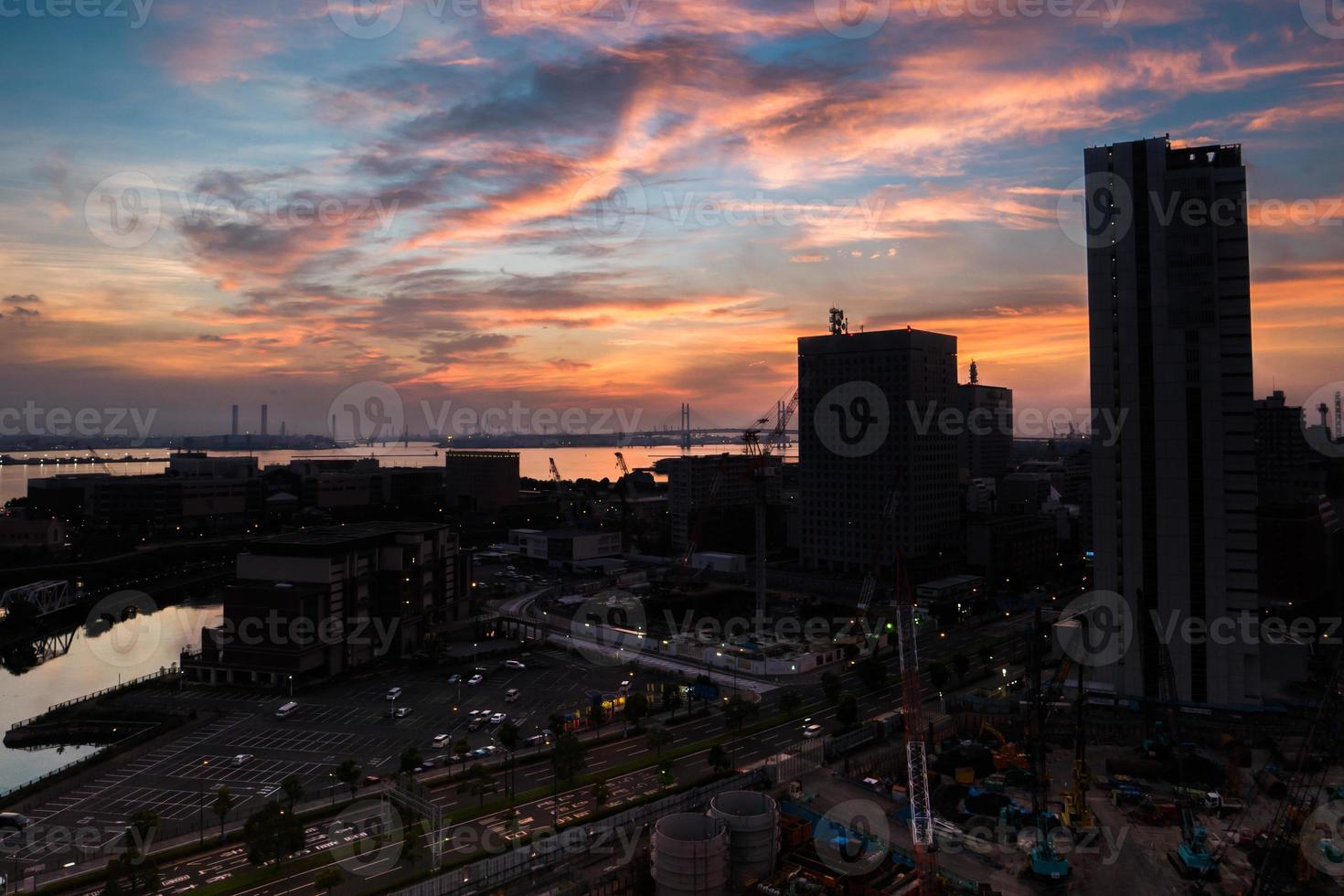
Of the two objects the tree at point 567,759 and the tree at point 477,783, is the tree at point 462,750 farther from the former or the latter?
the tree at point 567,759

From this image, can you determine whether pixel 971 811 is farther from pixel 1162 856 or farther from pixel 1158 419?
pixel 1158 419

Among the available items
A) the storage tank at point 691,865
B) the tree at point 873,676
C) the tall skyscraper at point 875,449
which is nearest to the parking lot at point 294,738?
the storage tank at point 691,865

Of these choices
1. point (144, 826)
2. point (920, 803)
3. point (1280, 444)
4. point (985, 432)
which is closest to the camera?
point (144, 826)

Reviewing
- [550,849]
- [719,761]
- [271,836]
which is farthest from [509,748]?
[271,836]

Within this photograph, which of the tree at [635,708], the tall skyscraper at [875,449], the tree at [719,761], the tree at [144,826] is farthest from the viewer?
the tall skyscraper at [875,449]

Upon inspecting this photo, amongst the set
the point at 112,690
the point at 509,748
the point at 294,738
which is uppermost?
the point at 509,748

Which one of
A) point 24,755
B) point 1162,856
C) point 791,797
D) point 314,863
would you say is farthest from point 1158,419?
point 24,755

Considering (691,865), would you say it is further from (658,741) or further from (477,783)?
(477,783)
